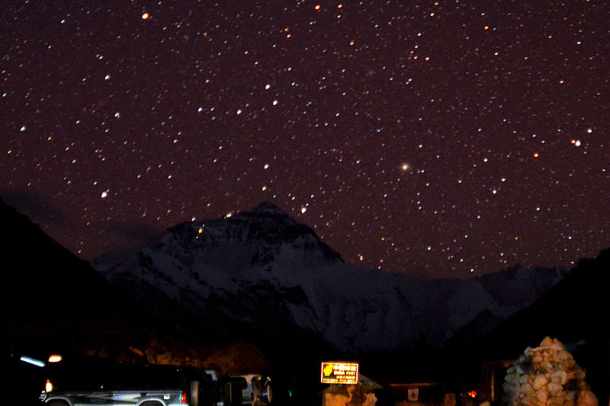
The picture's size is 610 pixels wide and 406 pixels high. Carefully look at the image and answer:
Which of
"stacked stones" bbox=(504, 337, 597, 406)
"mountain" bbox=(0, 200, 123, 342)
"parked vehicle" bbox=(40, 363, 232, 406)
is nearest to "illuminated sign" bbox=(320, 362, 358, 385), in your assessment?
"stacked stones" bbox=(504, 337, 597, 406)

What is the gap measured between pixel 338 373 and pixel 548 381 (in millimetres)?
5647

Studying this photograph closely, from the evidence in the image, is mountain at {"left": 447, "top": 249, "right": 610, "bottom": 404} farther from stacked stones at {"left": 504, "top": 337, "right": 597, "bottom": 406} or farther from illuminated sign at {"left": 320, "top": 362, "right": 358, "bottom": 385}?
illuminated sign at {"left": 320, "top": 362, "right": 358, "bottom": 385}

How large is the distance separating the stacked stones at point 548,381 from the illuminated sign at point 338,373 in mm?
4590

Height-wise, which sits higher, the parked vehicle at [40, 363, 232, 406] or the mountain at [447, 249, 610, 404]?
the mountain at [447, 249, 610, 404]

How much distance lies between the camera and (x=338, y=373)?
79.0 feet

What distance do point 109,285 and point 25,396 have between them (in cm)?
9790

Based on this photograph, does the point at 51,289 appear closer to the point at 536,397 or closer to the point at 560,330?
the point at 560,330

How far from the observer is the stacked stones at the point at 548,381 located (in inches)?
917

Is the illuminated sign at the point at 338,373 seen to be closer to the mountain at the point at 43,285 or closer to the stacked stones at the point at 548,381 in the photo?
the stacked stones at the point at 548,381

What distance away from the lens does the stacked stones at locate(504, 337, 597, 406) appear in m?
23.3

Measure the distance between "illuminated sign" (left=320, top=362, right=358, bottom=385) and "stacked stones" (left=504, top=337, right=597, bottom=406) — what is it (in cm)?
459

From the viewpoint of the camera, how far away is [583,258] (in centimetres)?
9925

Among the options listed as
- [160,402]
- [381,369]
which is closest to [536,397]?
[160,402]

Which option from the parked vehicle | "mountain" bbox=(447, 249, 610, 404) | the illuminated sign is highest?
"mountain" bbox=(447, 249, 610, 404)
